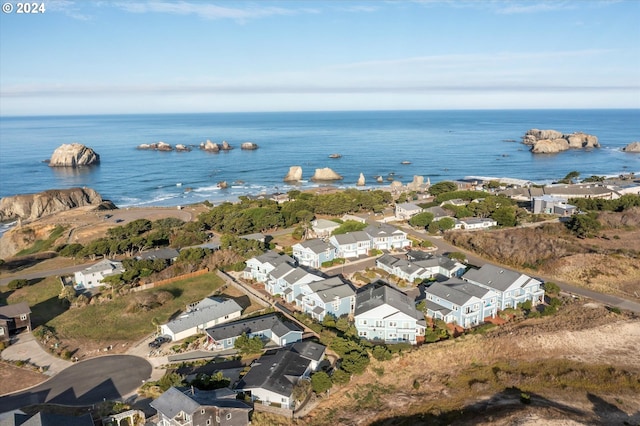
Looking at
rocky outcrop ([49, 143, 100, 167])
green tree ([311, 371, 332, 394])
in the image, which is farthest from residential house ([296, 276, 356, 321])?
rocky outcrop ([49, 143, 100, 167])

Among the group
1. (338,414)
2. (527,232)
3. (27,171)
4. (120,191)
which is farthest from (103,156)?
(338,414)

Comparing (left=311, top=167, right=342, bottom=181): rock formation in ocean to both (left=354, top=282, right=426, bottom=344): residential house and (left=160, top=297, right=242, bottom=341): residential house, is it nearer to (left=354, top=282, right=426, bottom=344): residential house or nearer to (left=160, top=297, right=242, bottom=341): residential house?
(left=160, top=297, right=242, bottom=341): residential house

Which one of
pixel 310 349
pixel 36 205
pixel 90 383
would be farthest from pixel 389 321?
pixel 36 205

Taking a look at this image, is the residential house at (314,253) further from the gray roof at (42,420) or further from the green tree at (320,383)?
the gray roof at (42,420)

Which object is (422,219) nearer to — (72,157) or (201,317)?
(201,317)

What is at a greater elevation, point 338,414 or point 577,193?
point 577,193

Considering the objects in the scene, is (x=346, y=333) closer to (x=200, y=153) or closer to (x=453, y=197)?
(x=453, y=197)
